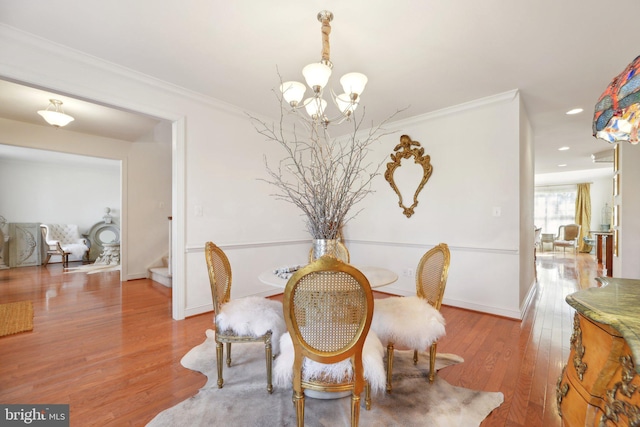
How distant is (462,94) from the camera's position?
3121 millimetres

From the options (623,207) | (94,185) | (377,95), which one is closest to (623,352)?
(377,95)

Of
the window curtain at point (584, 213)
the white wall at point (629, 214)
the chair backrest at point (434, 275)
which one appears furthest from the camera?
the window curtain at point (584, 213)

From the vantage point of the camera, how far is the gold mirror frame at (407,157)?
3721mm

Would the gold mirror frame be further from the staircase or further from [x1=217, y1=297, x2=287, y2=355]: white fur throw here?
the staircase

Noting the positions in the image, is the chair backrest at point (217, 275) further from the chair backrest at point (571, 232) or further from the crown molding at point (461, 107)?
the chair backrest at point (571, 232)

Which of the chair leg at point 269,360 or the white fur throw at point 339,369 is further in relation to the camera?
the chair leg at point 269,360

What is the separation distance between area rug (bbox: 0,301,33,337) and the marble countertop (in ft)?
13.8

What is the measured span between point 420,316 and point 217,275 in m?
1.39

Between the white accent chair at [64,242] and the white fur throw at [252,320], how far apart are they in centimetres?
696

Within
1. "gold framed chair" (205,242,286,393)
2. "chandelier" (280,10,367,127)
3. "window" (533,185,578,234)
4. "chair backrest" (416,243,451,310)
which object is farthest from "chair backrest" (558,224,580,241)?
"gold framed chair" (205,242,286,393)

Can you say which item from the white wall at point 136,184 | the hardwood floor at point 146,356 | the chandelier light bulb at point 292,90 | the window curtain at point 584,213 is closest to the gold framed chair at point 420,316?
the hardwood floor at point 146,356

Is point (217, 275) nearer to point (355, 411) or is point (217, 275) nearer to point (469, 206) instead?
point (355, 411)

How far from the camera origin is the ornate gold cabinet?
69 cm

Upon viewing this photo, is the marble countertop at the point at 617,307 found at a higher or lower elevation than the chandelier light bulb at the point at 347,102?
lower
